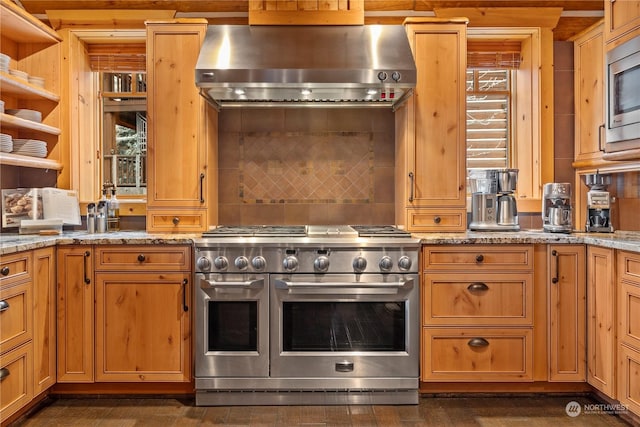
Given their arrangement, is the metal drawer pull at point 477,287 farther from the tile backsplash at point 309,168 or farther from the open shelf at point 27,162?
the open shelf at point 27,162

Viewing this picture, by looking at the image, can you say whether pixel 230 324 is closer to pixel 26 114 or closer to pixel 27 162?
pixel 27 162

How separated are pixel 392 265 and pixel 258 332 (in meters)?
0.80

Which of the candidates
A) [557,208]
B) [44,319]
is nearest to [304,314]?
[44,319]

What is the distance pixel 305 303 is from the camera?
8.19 feet

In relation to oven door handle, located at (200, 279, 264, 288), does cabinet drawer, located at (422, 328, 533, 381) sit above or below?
below

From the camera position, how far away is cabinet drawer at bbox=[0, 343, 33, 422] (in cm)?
213

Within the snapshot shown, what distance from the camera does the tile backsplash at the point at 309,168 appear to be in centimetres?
322

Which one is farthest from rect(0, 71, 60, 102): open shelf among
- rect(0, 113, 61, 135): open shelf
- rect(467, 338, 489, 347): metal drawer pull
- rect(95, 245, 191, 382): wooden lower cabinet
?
rect(467, 338, 489, 347): metal drawer pull

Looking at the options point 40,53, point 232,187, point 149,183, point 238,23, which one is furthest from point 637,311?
point 40,53

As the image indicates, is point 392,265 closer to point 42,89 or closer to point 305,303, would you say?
point 305,303

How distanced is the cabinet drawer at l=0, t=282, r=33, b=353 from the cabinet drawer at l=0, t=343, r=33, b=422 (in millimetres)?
48

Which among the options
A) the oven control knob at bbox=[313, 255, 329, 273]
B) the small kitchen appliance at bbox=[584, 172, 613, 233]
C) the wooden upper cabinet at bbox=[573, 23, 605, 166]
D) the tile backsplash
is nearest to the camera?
the oven control knob at bbox=[313, 255, 329, 273]

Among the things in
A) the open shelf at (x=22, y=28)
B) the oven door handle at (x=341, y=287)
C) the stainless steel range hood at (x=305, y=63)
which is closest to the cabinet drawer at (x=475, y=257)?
the oven door handle at (x=341, y=287)

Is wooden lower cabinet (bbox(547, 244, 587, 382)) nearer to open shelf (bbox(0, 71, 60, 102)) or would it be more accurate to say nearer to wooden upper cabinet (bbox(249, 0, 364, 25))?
wooden upper cabinet (bbox(249, 0, 364, 25))
